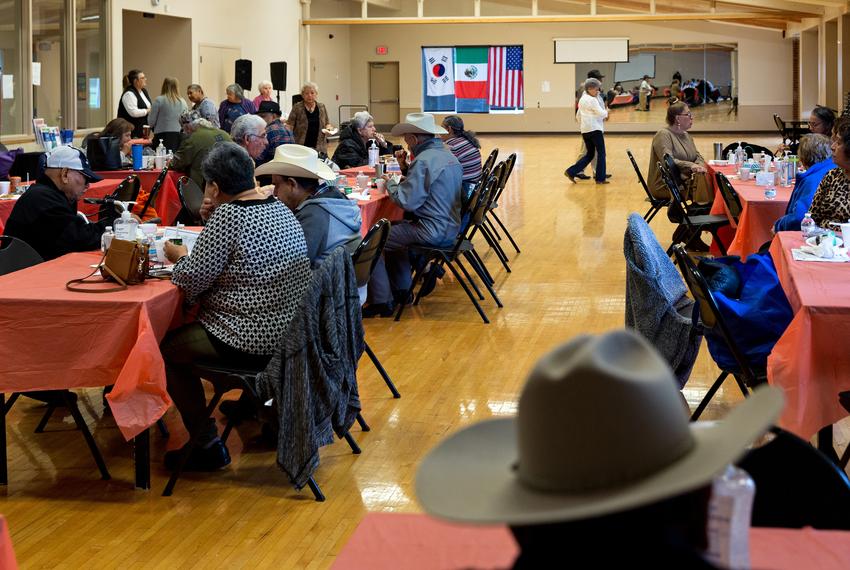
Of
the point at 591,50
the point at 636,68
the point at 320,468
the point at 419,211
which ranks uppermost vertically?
the point at 591,50

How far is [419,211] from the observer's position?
21.0ft

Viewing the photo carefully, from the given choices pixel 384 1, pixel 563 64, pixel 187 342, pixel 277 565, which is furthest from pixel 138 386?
pixel 563 64

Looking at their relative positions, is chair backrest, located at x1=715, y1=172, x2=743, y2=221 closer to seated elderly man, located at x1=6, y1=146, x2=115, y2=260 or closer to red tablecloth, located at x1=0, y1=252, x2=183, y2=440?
seated elderly man, located at x1=6, y1=146, x2=115, y2=260

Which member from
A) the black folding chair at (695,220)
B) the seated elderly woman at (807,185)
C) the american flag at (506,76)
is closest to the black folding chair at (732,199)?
the black folding chair at (695,220)

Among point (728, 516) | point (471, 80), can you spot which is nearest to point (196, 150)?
point (728, 516)

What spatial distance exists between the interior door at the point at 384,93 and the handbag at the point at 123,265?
905 inches

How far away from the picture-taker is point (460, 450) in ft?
3.75

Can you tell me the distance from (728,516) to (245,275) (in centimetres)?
275

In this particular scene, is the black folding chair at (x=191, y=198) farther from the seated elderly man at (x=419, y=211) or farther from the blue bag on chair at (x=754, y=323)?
the blue bag on chair at (x=754, y=323)

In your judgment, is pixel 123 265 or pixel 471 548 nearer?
pixel 471 548

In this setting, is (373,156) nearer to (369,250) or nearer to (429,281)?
(429,281)

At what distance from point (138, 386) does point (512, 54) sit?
23081 millimetres

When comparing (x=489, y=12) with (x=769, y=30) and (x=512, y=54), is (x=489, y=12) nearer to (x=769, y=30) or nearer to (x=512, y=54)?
(x=512, y=54)

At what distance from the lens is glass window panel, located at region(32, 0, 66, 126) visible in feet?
38.9
